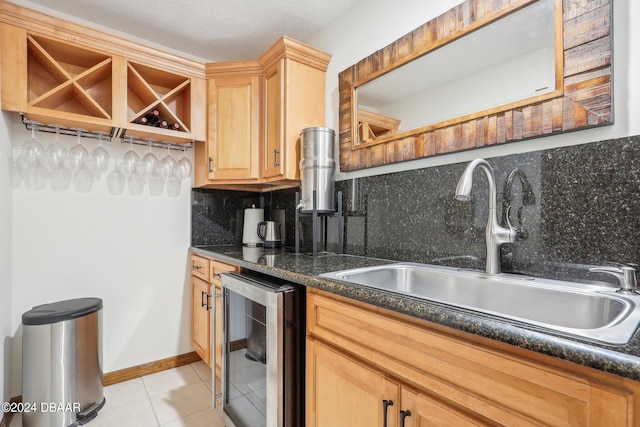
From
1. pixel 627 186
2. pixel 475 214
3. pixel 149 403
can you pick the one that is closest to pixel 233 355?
pixel 149 403

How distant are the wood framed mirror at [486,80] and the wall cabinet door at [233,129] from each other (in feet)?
2.53

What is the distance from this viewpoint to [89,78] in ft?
6.50

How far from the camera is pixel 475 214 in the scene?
1.31 m

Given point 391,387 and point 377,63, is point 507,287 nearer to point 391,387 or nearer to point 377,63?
point 391,387

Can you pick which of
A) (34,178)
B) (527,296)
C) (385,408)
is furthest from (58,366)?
(527,296)

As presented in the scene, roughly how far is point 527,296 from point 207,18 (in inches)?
92.2

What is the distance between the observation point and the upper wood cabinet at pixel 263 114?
79.0 inches

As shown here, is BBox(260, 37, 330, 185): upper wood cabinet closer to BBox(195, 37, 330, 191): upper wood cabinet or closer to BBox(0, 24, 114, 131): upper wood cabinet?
BBox(195, 37, 330, 191): upper wood cabinet

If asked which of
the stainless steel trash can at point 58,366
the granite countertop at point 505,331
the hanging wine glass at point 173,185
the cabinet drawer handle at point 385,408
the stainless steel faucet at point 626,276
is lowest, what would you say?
the stainless steel trash can at point 58,366

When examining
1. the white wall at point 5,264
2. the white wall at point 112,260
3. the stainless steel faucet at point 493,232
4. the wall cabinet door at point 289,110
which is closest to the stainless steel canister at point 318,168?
the wall cabinet door at point 289,110

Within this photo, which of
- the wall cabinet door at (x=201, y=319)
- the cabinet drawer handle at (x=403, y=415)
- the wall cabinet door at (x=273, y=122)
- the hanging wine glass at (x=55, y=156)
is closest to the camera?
the cabinet drawer handle at (x=403, y=415)

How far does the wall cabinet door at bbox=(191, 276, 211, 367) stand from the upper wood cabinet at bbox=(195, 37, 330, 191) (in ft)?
2.54

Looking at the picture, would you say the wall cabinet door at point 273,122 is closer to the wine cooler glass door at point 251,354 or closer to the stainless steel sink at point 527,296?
the wine cooler glass door at point 251,354

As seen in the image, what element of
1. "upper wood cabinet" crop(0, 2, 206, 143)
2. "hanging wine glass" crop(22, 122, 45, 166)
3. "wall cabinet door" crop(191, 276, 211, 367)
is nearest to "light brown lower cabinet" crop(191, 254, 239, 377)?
"wall cabinet door" crop(191, 276, 211, 367)
